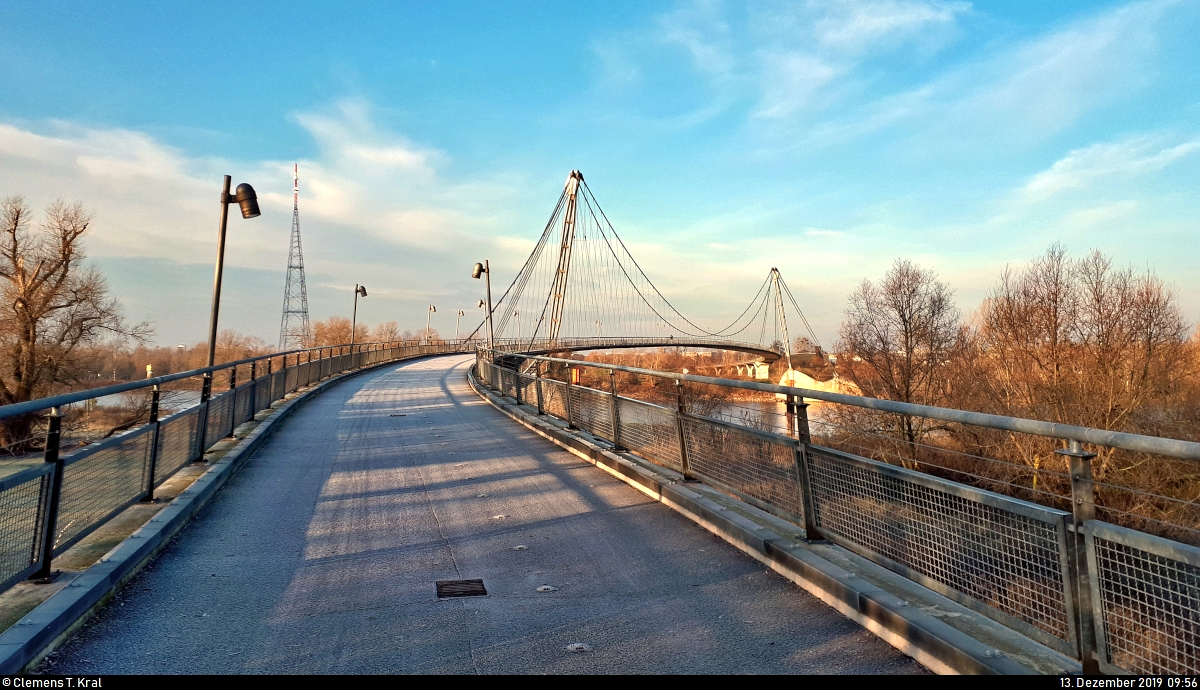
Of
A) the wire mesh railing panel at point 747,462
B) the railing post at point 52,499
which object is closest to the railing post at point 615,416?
the wire mesh railing panel at point 747,462

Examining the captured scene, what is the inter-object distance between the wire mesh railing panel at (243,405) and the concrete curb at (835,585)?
6.50 meters

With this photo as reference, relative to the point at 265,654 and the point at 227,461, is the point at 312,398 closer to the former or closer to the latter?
the point at 227,461

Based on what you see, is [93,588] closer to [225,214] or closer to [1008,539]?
[1008,539]

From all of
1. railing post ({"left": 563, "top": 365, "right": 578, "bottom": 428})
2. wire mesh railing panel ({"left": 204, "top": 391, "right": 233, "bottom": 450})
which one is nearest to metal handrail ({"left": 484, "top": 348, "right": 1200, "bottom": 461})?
railing post ({"left": 563, "top": 365, "right": 578, "bottom": 428})

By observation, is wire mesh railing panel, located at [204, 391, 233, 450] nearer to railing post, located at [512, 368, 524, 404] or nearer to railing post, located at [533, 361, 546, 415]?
railing post, located at [533, 361, 546, 415]

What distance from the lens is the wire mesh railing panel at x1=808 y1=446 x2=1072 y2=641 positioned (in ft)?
10.8

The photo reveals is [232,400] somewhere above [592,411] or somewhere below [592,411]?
above

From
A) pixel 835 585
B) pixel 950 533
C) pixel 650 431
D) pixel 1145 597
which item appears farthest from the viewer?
pixel 650 431

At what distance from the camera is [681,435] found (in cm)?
738

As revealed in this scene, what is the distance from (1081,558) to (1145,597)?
266mm

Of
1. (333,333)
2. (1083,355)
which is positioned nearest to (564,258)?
(333,333)

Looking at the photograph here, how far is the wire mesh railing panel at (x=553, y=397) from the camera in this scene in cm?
1261

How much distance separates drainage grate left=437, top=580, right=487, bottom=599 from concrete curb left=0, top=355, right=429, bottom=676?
1838 mm

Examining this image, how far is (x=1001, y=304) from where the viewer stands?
35188 millimetres
